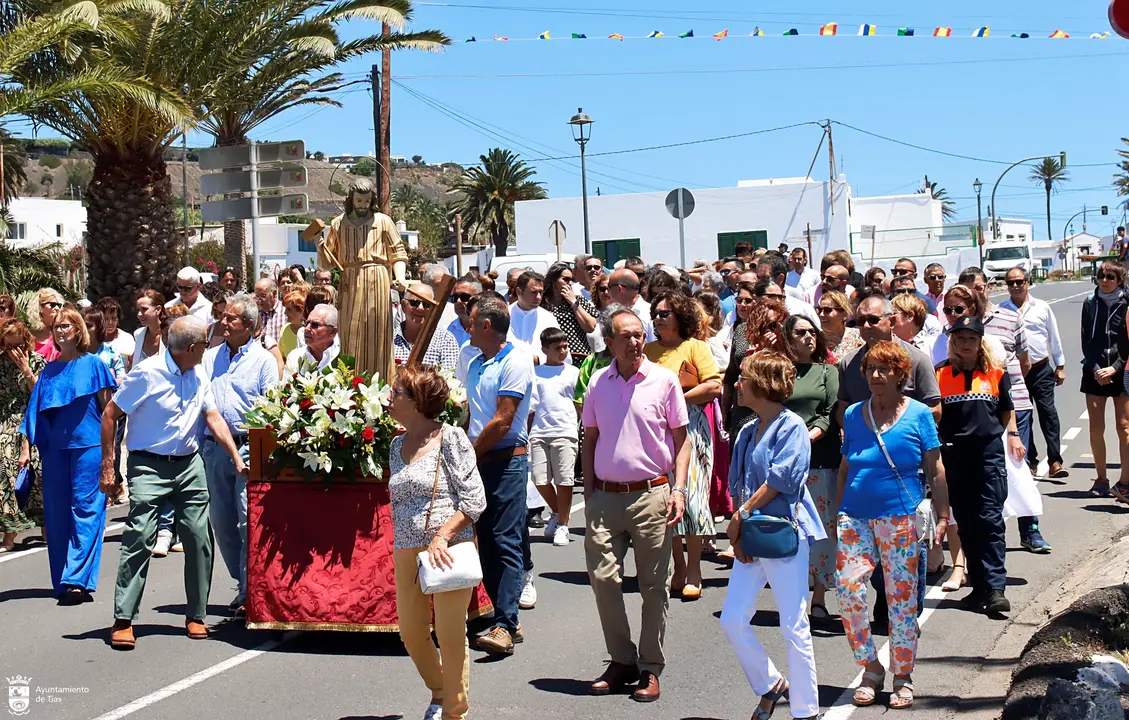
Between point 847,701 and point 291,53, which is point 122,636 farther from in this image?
point 291,53

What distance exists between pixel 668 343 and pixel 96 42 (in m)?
12.9

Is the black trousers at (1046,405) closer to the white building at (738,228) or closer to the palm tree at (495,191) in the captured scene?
the white building at (738,228)

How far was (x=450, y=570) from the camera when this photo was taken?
19.6 feet

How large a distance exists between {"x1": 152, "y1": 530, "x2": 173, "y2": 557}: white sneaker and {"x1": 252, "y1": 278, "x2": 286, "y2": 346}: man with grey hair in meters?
2.86

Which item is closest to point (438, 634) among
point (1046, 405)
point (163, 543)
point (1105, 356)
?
point (163, 543)

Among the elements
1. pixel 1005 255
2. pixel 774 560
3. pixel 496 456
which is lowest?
pixel 774 560

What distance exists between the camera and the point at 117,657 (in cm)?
764

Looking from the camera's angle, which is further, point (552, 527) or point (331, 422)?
point (552, 527)

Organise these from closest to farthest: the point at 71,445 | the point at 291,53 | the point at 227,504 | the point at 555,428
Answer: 1. the point at 227,504
2. the point at 71,445
3. the point at 555,428
4. the point at 291,53

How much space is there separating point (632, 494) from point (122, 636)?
10.7 feet

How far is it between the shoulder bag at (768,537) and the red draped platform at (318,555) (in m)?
2.27

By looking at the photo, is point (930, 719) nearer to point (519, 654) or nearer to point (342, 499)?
point (519, 654)

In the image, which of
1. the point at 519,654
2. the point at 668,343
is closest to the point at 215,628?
the point at 519,654

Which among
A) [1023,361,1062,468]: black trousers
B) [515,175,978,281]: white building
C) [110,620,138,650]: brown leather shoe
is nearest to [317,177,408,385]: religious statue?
[110,620,138,650]: brown leather shoe
